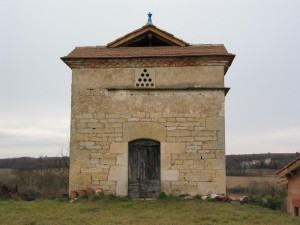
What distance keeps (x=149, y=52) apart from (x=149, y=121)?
94.0 inches

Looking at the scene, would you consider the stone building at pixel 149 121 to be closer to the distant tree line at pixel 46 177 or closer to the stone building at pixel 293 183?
the stone building at pixel 293 183

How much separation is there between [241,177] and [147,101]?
3836 centimetres

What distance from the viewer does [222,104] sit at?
1306 centimetres

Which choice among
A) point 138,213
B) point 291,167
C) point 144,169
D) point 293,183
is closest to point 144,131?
point 144,169

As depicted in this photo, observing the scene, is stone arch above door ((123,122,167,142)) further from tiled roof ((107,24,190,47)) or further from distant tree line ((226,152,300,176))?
distant tree line ((226,152,300,176))

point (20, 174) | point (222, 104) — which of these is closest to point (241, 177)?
point (20, 174)

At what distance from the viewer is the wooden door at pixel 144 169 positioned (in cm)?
1294

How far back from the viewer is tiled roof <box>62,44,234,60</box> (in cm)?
1319

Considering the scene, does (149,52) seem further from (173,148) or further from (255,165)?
(255,165)

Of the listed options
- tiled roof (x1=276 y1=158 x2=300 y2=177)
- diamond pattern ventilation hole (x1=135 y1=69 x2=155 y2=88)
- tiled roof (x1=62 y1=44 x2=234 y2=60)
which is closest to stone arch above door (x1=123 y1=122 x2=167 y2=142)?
diamond pattern ventilation hole (x1=135 y1=69 x2=155 y2=88)

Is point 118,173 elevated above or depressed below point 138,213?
above

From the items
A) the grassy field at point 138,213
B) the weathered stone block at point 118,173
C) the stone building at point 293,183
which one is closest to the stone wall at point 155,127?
the weathered stone block at point 118,173

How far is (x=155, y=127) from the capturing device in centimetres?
1305

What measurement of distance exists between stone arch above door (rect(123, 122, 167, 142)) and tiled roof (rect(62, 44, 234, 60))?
2337mm
